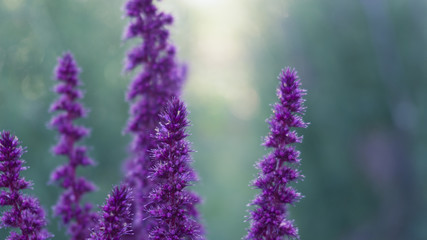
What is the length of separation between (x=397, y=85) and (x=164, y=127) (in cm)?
1320

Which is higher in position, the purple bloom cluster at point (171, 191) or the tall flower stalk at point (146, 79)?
the tall flower stalk at point (146, 79)

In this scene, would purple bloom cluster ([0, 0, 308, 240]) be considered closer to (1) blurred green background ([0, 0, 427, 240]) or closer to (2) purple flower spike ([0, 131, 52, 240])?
(2) purple flower spike ([0, 131, 52, 240])

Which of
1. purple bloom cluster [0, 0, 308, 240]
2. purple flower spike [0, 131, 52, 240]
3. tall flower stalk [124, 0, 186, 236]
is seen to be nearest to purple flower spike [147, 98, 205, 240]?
purple bloom cluster [0, 0, 308, 240]

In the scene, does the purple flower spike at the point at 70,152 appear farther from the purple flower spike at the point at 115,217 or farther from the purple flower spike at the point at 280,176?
the purple flower spike at the point at 280,176

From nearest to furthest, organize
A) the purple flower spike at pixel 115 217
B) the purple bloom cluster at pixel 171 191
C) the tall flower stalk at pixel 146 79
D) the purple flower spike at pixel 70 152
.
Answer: the purple flower spike at pixel 115 217 → the purple bloom cluster at pixel 171 191 → the tall flower stalk at pixel 146 79 → the purple flower spike at pixel 70 152

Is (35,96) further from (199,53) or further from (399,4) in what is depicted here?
(399,4)

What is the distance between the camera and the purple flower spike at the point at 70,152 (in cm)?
239

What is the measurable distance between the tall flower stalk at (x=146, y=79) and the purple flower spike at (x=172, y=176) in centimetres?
26

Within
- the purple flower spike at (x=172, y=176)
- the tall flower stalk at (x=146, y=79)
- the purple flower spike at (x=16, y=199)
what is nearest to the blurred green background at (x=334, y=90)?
the tall flower stalk at (x=146, y=79)

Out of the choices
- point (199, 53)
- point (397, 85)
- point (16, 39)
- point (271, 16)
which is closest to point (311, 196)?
point (397, 85)

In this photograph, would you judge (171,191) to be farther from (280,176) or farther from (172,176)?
(280,176)

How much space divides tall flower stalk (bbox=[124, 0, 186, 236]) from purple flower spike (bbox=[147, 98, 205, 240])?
258 mm

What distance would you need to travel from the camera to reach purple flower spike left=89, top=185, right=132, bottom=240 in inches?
62.2

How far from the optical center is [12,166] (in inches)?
69.3
